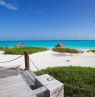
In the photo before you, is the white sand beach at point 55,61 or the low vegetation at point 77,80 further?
the white sand beach at point 55,61

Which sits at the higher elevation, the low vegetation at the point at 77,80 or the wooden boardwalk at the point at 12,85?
the wooden boardwalk at the point at 12,85

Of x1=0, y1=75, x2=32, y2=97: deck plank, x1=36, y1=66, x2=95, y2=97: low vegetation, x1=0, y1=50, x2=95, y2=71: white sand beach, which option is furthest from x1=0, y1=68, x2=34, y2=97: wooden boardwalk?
x1=0, y1=50, x2=95, y2=71: white sand beach

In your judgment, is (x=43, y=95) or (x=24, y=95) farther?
(x=43, y=95)

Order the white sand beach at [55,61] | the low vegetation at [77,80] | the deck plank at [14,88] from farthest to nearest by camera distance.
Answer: the white sand beach at [55,61] → the low vegetation at [77,80] → the deck plank at [14,88]

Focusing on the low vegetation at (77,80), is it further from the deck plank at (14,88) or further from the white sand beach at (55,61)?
the white sand beach at (55,61)

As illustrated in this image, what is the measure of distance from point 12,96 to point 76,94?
119 inches

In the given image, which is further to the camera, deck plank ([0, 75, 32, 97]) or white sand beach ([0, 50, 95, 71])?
white sand beach ([0, 50, 95, 71])

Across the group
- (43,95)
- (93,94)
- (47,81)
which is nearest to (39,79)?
(47,81)

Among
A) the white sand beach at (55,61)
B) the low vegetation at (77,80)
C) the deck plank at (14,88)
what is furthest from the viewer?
the white sand beach at (55,61)

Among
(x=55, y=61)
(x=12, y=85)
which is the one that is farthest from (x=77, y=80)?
(x=55, y=61)

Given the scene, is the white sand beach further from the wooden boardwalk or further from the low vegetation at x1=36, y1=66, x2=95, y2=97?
the wooden boardwalk

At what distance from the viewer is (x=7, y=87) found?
4.79m

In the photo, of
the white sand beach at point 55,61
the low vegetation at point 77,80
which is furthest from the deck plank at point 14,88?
the white sand beach at point 55,61

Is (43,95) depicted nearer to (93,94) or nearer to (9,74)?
(9,74)
